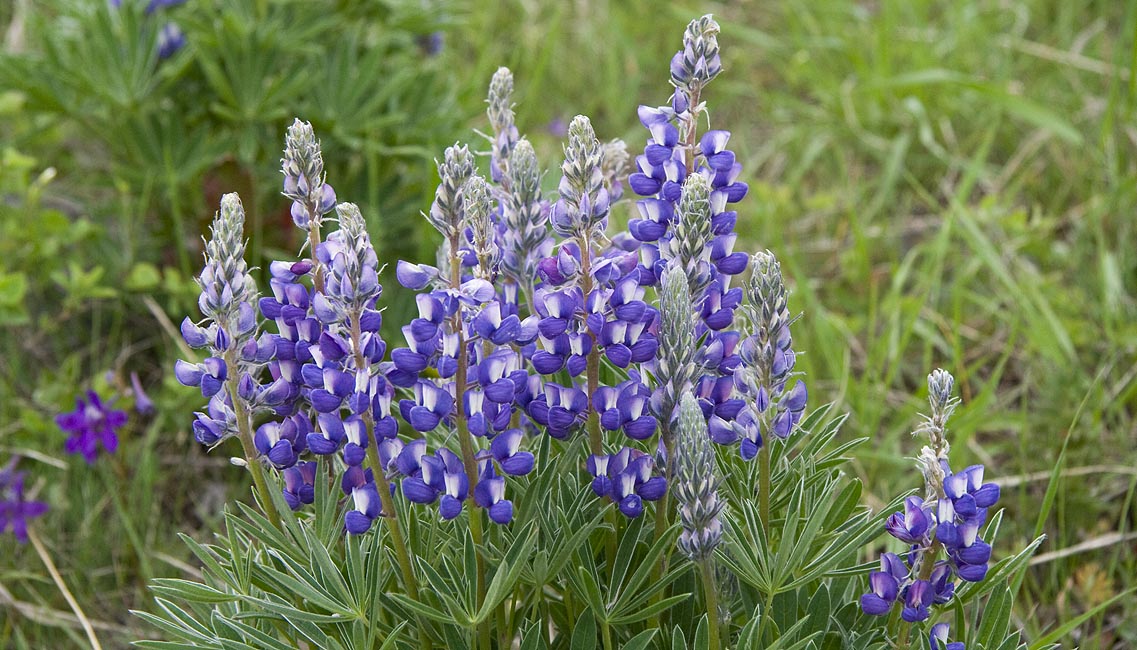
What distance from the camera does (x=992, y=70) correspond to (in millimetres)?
4887

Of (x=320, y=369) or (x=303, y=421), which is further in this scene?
(x=303, y=421)

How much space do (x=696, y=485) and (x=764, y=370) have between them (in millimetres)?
230

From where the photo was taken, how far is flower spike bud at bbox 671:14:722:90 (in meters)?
1.74

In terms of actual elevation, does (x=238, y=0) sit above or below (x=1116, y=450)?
above

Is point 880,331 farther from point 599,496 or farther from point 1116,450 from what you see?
point 599,496

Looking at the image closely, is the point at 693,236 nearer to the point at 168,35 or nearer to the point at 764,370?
the point at 764,370

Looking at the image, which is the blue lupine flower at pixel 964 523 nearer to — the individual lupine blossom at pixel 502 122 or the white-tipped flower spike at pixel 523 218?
the white-tipped flower spike at pixel 523 218

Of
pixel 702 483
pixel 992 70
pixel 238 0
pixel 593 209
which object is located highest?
pixel 992 70

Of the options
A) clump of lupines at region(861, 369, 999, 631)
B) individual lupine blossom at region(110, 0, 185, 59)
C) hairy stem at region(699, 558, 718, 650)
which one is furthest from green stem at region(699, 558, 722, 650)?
individual lupine blossom at region(110, 0, 185, 59)

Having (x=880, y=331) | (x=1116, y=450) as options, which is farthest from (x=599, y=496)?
(x=880, y=331)

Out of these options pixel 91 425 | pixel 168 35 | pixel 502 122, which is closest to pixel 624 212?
pixel 168 35

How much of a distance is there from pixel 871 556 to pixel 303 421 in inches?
64.3

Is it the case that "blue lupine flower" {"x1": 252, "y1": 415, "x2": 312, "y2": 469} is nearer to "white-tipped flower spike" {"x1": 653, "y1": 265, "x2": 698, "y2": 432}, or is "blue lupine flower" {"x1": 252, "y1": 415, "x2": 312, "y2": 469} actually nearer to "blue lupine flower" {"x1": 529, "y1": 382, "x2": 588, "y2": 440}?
"blue lupine flower" {"x1": 529, "y1": 382, "x2": 588, "y2": 440}

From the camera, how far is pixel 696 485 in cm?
152
